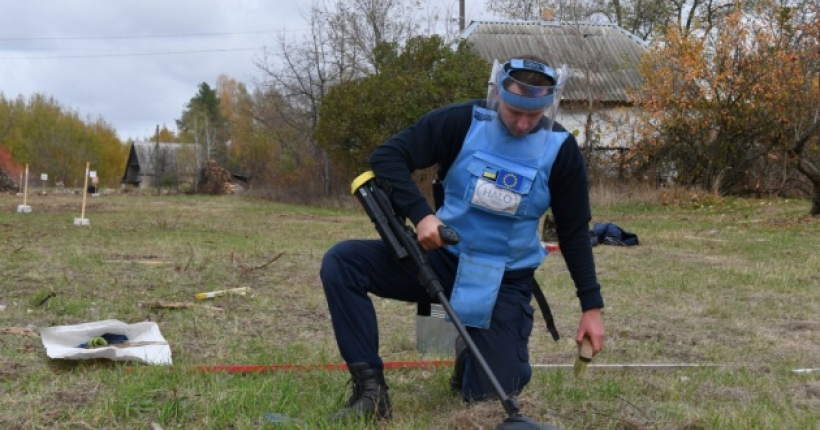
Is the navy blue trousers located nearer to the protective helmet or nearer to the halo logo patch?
the halo logo patch

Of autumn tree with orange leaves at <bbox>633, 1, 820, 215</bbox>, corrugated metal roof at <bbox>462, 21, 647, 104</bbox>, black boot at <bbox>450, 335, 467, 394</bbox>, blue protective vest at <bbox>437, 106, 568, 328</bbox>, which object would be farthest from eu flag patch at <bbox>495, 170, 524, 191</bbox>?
corrugated metal roof at <bbox>462, 21, 647, 104</bbox>

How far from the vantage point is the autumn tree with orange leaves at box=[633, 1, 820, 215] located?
70.9 ft

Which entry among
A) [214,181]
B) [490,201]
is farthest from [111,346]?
[214,181]

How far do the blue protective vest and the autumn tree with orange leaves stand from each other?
18.8 meters

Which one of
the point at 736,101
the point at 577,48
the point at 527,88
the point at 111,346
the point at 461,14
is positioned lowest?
the point at 111,346

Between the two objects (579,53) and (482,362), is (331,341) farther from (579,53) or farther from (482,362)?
(579,53)

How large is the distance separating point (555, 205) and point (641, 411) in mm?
967

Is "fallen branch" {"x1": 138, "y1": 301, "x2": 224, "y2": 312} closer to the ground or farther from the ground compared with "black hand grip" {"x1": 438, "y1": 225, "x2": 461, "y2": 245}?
closer to the ground

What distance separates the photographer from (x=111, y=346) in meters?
4.48

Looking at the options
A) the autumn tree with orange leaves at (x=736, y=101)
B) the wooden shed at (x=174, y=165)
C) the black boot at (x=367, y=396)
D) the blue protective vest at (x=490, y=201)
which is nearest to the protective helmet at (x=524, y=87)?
the blue protective vest at (x=490, y=201)

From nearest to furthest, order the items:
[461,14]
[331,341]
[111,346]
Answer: [111,346] → [331,341] → [461,14]

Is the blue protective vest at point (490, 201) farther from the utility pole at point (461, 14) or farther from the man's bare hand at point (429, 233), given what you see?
the utility pole at point (461, 14)

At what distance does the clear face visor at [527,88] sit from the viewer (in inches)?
138

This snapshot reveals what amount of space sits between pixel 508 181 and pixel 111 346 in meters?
2.32
